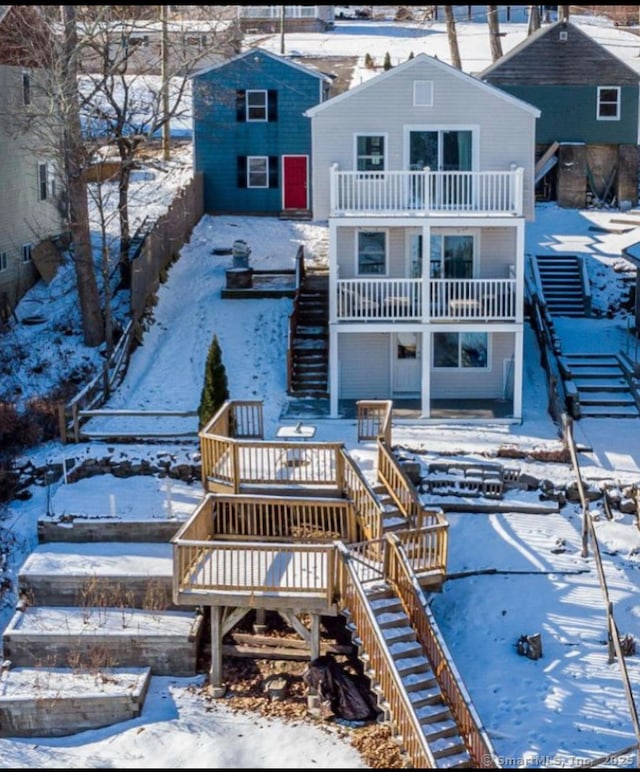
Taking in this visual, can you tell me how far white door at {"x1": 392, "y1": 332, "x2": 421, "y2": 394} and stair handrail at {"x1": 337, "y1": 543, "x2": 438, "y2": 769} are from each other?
9.85m

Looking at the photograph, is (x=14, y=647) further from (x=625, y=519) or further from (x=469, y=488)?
(x=625, y=519)

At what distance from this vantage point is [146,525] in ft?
57.5

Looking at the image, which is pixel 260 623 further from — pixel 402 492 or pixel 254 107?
pixel 254 107

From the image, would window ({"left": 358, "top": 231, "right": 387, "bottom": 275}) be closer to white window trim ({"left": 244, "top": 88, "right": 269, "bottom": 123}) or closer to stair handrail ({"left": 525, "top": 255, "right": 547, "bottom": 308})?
stair handrail ({"left": 525, "top": 255, "right": 547, "bottom": 308})

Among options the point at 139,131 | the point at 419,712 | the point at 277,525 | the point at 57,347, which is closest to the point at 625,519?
the point at 277,525

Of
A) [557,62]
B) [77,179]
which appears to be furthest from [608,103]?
[77,179]

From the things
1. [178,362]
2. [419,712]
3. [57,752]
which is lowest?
[57,752]

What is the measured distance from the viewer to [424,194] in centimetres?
2230

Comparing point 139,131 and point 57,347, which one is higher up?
point 139,131

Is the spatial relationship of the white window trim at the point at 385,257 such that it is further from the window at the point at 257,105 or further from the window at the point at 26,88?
the window at the point at 257,105

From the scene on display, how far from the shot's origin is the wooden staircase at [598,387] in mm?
22156

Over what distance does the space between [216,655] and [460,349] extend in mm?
11265

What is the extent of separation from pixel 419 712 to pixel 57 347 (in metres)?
15.4

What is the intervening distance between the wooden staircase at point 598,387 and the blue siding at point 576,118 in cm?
1357
